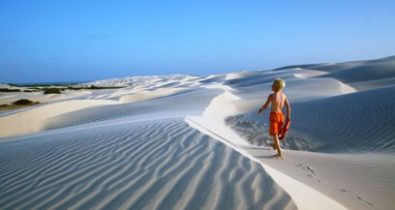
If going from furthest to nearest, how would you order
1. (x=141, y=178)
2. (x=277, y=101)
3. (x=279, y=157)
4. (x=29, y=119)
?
(x=29, y=119) → (x=279, y=157) → (x=277, y=101) → (x=141, y=178)

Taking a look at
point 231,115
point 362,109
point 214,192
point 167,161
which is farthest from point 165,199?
point 231,115

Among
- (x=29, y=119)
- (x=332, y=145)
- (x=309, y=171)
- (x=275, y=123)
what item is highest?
(x=275, y=123)

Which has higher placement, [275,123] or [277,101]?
[277,101]

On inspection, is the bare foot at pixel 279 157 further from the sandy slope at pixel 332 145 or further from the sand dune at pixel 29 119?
the sand dune at pixel 29 119

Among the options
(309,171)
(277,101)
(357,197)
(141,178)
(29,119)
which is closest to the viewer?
(141,178)

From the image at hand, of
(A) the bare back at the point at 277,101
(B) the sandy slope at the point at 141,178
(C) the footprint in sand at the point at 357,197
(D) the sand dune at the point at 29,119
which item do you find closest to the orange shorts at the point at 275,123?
(A) the bare back at the point at 277,101

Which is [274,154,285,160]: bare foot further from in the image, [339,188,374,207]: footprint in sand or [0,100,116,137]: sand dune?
[0,100,116,137]: sand dune

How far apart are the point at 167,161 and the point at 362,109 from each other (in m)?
8.26

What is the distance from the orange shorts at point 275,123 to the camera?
5457 millimetres

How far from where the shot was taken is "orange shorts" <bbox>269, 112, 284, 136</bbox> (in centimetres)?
546

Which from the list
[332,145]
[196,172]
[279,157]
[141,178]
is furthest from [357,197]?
[332,145]

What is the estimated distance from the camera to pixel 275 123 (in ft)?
18.0

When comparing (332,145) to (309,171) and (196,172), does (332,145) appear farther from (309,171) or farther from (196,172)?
(196,172)

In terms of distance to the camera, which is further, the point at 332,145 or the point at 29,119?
the point at 29,119
